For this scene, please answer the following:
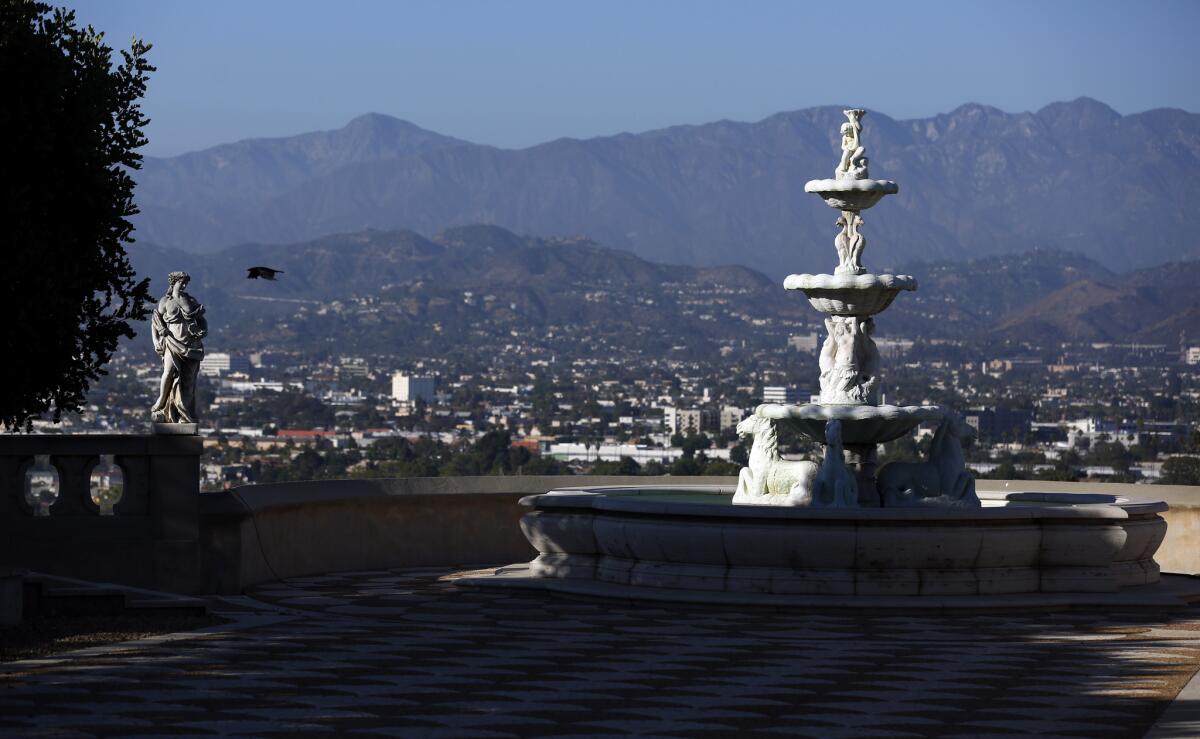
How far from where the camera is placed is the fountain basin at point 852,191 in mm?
21672

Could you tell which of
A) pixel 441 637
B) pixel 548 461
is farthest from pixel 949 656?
pixel 548 461

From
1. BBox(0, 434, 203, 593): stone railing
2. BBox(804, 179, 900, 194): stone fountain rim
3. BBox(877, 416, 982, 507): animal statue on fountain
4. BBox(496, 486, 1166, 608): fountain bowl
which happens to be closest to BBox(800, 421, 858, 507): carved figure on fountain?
BBox(877, 416, 982, 507): animal statue on fountain

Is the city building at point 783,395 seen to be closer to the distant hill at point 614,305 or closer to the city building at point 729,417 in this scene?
the city building at point 729,417

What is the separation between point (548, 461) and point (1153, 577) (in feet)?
152

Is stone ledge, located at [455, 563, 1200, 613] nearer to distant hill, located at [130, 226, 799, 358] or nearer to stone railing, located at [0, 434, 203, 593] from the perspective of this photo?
stone railing, located at [0, 434, 203, 593]

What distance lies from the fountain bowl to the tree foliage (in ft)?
14.9

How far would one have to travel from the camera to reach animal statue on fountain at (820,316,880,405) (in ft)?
70.1

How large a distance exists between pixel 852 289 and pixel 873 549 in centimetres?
408

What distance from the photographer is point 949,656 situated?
14.8 meters

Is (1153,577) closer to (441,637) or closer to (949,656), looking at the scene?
(949,656)

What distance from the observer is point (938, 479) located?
67.2 feet

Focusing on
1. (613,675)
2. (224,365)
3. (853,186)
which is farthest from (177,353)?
(224,365)

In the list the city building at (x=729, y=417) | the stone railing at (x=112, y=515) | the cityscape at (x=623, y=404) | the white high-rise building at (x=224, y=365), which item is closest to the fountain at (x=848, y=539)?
the stone railing at (x=112, y=515)

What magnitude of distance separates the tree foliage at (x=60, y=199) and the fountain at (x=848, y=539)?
4338 mm
